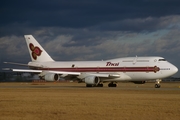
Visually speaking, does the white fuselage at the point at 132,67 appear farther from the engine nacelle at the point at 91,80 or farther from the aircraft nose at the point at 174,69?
the engine nacelle at the point at 91,80

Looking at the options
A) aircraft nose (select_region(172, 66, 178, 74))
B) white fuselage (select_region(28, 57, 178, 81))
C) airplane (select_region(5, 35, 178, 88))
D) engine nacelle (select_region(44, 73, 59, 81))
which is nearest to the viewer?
aircraft nose (select_region(172, 66, 178, 74))

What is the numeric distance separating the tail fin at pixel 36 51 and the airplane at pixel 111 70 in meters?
1.25

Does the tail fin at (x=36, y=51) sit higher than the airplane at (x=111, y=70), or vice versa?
the tail fin at (x=36, y=51)

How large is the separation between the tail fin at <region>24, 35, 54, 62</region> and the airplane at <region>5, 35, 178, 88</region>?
4.09 ft

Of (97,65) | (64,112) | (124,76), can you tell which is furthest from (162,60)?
(64,112)

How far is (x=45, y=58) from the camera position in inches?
2489

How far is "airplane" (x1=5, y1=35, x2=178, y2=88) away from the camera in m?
50.4

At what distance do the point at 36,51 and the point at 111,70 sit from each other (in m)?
16.1

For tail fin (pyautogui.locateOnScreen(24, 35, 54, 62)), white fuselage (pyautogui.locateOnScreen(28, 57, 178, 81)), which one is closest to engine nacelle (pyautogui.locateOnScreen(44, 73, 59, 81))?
white fuselage (pyautogui.locateOnScreen(28, 57, 178, 81))

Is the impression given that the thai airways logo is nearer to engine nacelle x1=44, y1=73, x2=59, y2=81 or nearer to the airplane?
the airplane

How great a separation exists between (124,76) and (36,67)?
17.4m

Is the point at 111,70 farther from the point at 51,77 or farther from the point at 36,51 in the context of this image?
the point at 36,51

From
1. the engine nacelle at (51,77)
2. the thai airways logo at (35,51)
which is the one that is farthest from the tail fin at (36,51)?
the engine nacelle at (51,77)

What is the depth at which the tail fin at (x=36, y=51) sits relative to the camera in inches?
2486
